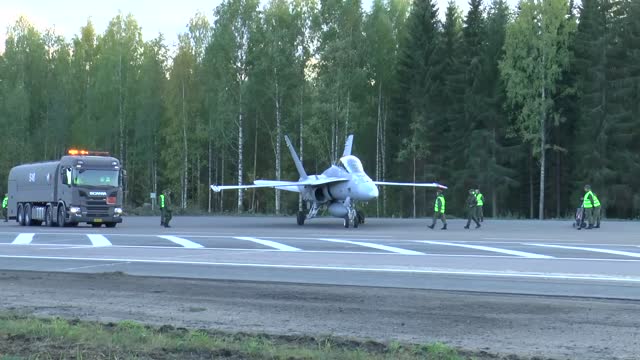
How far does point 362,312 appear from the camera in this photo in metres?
9.74

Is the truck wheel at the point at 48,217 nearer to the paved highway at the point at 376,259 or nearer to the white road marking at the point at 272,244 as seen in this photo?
the paved highway at the point at 376,259

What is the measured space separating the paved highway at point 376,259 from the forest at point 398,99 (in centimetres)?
2756

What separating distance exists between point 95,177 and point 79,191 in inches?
39.7

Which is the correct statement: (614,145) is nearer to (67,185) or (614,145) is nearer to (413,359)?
(67,185)

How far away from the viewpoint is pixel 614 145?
49719mm

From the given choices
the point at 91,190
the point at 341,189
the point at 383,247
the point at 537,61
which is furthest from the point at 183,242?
the point at 537,61

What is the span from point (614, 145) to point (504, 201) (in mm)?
9780

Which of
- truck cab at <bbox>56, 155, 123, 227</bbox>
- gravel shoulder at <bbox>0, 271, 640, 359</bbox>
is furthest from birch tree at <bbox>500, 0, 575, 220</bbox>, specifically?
gravel shoulder at <bbox>0, 271, 640, 359</bbox>

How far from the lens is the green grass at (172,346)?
6.78 meters

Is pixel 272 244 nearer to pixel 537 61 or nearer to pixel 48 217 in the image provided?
pixel 48 217

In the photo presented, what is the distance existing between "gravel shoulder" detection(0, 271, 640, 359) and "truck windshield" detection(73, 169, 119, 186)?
74.9 ft

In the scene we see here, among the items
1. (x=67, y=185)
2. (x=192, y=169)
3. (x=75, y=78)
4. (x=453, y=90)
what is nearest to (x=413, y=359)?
(x=67, y=185)

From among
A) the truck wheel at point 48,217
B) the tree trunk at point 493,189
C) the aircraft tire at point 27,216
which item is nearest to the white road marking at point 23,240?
the truck wheel at point 48,217

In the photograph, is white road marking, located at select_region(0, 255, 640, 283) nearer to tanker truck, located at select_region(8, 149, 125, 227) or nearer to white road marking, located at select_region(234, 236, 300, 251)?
white road marking, located at select_region(234, 236, 300, 251)
